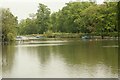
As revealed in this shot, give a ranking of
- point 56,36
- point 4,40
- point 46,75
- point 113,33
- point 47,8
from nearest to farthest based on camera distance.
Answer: point 46,75 < point 4,40 < point 113,33 < point 56,36 < point 47,8

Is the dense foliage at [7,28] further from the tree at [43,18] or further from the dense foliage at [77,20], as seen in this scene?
the tree at [43,18]

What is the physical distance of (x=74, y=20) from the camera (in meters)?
42.0

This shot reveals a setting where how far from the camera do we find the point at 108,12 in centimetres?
3616

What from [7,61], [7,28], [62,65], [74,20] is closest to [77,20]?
[74,20]

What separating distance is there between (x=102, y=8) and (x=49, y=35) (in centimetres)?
952

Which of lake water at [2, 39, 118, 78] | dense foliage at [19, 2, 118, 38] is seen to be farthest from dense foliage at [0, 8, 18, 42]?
dense foliage at [19, 2, 118, 38]

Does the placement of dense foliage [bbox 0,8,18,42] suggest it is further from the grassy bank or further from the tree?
the tree

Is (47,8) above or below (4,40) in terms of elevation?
above

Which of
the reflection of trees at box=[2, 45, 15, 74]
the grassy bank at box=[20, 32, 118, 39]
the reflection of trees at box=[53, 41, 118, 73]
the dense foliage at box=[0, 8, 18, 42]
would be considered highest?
the dense foliage at box=[0, 8, 18, 42]

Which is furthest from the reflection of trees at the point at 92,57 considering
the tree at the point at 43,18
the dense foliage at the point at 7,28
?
the tree at the point at 43,18

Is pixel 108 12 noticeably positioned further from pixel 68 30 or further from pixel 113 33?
pixel 68 30

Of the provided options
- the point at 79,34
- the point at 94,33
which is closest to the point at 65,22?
the point at 79,34

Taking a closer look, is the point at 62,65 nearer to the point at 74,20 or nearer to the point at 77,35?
the point at 77,35

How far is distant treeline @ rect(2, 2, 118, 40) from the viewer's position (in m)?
35.9
